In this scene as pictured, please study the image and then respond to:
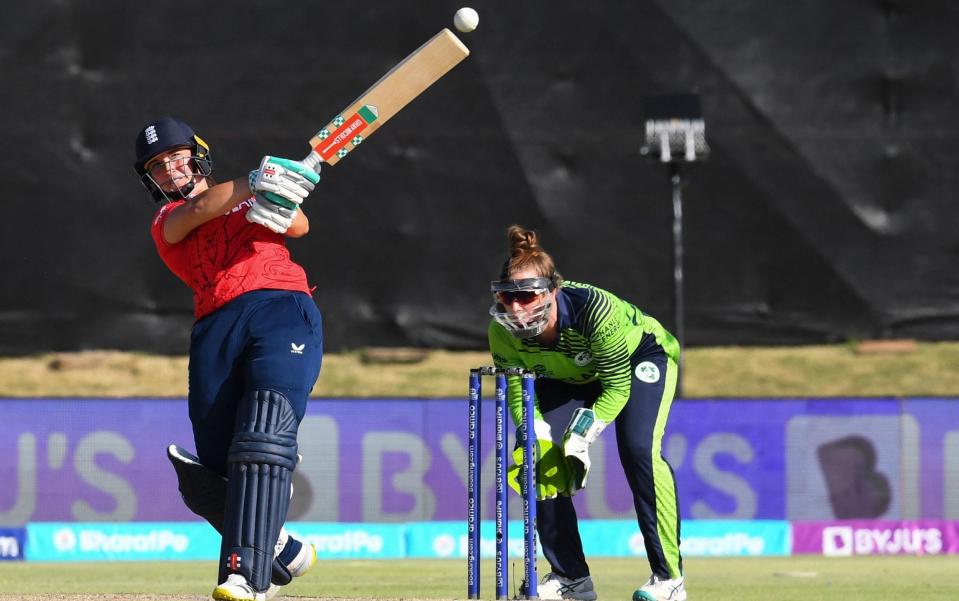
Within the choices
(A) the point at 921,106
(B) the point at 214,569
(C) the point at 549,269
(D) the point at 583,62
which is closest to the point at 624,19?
(D) the point at 583,62

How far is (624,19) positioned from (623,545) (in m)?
5.23

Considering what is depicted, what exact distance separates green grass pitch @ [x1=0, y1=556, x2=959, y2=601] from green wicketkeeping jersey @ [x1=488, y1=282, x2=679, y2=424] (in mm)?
1083

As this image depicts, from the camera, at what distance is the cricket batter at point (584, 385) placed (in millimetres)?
5656

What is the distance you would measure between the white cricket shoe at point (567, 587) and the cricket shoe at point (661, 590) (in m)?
0.31

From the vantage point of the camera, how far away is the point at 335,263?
1324cm

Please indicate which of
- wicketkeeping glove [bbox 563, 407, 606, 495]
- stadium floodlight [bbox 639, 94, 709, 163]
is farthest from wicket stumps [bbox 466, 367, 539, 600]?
stadium floodlight [bbox 639, 94, 709, 163]

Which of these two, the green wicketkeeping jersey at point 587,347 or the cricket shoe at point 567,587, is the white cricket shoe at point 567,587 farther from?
the green wicketkeeping jersey at point 587,347

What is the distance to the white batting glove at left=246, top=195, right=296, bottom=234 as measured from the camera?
4.66 m

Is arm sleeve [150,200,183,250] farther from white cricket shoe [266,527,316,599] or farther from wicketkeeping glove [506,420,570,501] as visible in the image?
wicketkeeping glove [506,420,570,501]

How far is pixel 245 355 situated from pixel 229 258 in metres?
0.34

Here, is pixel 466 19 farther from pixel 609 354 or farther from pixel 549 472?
pixel 549 472

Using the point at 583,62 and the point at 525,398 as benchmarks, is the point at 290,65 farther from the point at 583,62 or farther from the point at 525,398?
the point at 525,398

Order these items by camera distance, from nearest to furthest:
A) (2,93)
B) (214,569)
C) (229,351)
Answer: (229,351) → (214,569) → (2,93)

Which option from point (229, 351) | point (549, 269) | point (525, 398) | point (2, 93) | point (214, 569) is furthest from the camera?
point (2, 93)
